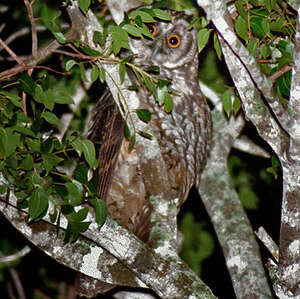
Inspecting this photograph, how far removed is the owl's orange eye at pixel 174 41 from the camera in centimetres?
350

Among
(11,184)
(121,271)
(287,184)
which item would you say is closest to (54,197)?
(11,184)

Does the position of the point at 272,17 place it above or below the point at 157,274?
above

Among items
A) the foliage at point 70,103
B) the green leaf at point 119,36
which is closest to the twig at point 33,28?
the foliage at point 70,103

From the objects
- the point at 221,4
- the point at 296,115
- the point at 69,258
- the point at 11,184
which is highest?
the point at 221,4

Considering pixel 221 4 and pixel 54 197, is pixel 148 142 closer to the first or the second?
pixel 54 197

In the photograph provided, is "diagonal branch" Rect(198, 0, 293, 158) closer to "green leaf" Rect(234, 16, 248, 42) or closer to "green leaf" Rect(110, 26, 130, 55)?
"green leaf" Rect(234, 16, 248, 42)

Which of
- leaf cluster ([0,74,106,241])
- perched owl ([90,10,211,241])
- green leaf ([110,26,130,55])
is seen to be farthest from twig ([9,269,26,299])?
green leaf ([110,26,130,55])

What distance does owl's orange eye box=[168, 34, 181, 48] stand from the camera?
350 cm

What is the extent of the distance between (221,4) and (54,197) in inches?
37.9

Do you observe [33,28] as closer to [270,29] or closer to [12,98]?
[12,98]

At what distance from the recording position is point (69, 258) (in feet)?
7.66

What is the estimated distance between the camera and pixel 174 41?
3521mm

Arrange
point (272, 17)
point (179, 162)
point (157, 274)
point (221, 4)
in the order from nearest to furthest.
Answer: point (221, 4)
point (157, 274)
point (272, 17)
point (179, 162)

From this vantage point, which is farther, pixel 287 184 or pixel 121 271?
pixel 121 271
